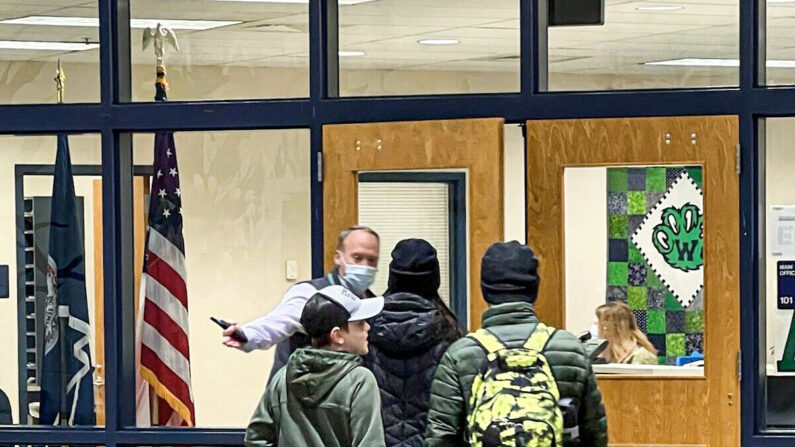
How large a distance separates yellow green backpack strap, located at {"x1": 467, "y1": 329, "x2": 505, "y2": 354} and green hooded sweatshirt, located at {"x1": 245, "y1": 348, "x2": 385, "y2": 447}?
370mm

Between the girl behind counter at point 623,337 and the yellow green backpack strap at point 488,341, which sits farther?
the girl behind counter at point 623,337

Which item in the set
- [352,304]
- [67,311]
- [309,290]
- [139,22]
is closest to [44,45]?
[139,22]

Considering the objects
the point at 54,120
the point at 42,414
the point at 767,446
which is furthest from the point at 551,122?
the point at 42,414

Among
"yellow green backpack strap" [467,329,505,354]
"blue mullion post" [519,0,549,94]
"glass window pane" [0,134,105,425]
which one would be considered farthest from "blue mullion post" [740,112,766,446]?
"glass window pane" [0,134,105,425]

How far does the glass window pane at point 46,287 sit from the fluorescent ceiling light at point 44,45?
432mm

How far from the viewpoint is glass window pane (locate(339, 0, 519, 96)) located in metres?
6.73

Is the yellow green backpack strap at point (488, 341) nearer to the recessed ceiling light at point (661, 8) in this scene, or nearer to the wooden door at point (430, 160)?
the wooden door at point (430, 160)

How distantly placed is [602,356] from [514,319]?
6.59 feet

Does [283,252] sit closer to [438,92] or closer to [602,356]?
[438,92]

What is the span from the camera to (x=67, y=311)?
717 cm

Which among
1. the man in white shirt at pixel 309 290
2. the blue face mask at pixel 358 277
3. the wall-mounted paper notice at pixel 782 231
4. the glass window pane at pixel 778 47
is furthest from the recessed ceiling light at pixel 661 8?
the blue face mask at pixel 358 277

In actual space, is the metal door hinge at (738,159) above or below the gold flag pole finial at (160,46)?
below

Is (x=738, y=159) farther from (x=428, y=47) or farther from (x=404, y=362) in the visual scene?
(x=404, y=362)

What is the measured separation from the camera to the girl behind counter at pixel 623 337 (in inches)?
254
